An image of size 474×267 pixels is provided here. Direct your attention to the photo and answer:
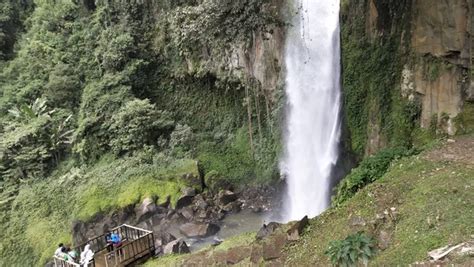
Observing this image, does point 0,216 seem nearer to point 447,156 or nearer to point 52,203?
point 52,203

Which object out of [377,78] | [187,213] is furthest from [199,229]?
[377,78]

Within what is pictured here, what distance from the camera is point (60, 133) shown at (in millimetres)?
22031

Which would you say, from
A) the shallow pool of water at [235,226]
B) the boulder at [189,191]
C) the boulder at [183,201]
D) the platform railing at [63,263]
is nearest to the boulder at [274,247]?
the platform railing at [63,263]

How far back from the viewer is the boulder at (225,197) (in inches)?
737

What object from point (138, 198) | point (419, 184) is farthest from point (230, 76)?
point (419, 184)

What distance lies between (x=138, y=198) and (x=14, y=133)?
7749mm

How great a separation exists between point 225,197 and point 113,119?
21.5 ft

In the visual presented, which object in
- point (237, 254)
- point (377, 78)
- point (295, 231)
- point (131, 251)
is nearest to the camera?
point (295, 231)

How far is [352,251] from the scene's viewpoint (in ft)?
24.2

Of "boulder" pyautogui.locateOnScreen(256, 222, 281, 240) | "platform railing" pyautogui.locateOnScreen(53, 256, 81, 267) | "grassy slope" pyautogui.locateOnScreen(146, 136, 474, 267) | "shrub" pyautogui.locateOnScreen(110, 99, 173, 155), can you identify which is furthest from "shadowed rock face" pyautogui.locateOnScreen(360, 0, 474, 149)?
"shrub" pyautogui.locateOnScreen(110, 99, 173, 155)

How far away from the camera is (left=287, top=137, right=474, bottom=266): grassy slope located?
740 centimetres

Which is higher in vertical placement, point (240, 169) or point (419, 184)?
point (419, 184)

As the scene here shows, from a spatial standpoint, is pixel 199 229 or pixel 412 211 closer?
pixel 412 211

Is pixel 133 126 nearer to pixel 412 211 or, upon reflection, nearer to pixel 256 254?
pixel 256 254
